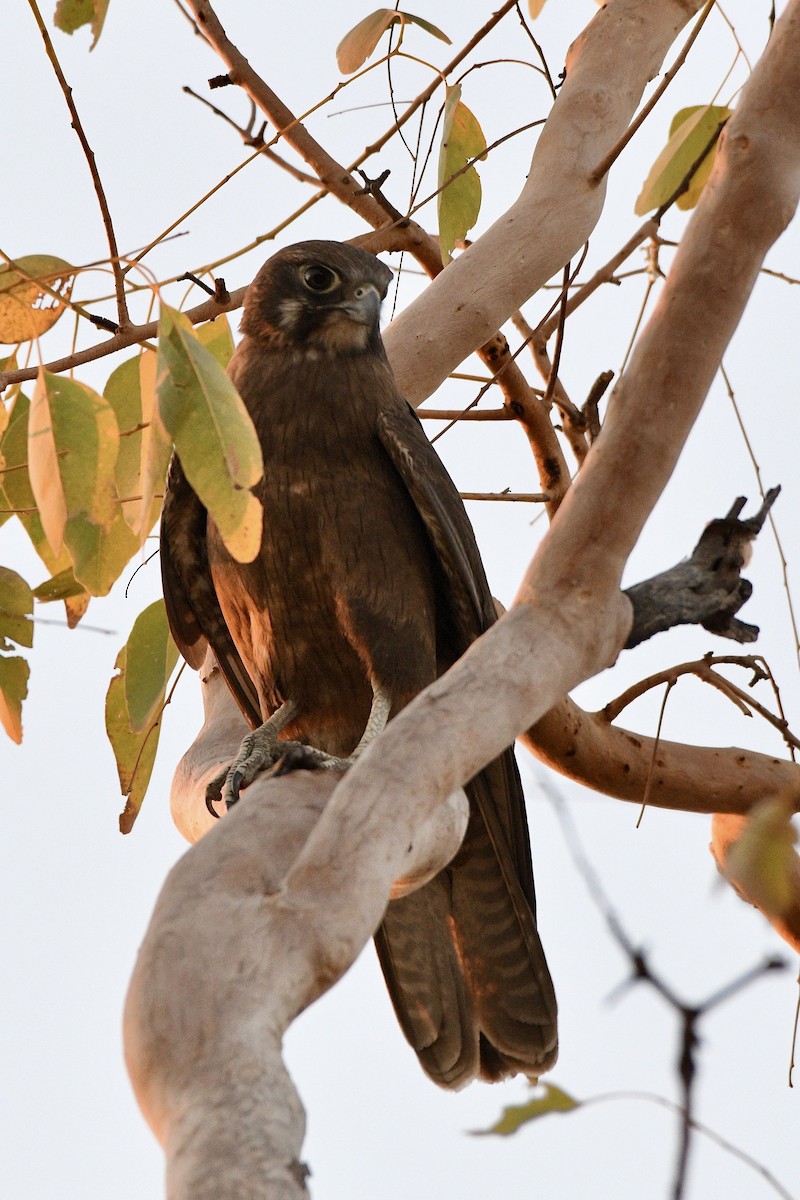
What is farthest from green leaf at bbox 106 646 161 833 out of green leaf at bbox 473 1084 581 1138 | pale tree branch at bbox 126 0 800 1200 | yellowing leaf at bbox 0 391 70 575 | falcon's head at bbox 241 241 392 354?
green leaf at bbox 473 1084 581 1138

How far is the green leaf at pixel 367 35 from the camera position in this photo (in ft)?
11.8

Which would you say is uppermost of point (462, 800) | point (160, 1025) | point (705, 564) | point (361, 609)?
point (361, 609)

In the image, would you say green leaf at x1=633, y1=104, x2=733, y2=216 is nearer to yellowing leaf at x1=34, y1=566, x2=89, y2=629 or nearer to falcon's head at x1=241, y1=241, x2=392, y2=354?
falcon's head at x1=241, y1=241, x2=392, y2=354

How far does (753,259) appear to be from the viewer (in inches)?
84.3

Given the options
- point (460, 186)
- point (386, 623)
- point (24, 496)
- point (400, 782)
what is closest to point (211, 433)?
point (400, 782)

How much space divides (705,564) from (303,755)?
0.85m

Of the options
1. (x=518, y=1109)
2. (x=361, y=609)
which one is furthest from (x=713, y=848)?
(x=518, y=1109)

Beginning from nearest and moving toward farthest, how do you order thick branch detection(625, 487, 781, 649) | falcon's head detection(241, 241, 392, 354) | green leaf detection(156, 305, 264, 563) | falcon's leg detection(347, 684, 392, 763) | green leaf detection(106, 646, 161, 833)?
1. green leaf detection(156, 305, 264, 563)
2. thick branch detection(625, 487, 781, 649)
3. falcon's leg detection(347, 684, 392, 763)
4. green leaf detection(106, 646, 161, 833)
5. falcon's head detection(241, 241, 392, 354)

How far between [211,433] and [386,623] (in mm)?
1234

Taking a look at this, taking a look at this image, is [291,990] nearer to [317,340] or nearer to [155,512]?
[155,512]

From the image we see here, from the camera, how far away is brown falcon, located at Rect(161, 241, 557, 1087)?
3307mm

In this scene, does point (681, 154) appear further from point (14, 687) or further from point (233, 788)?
point (14, 687)

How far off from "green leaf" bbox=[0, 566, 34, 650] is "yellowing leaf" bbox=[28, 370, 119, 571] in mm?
453

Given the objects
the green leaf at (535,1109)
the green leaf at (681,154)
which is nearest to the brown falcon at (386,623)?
the green leaf at (681,154)
